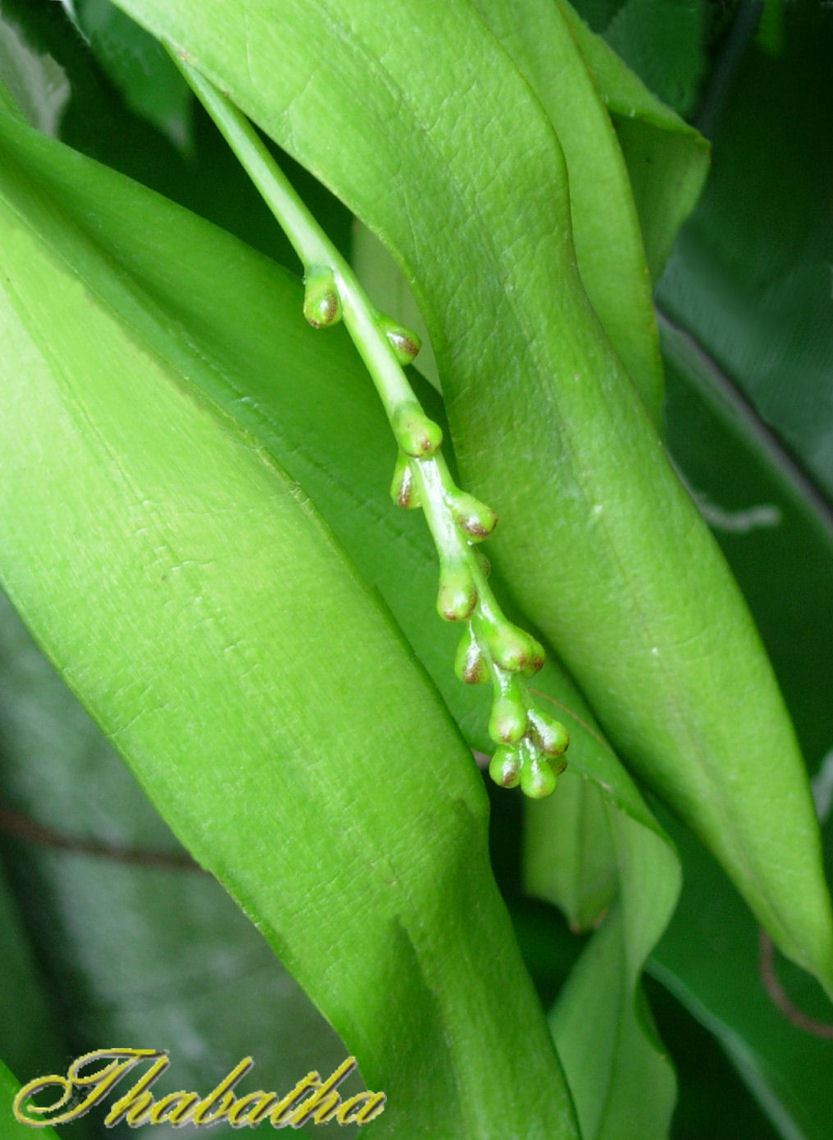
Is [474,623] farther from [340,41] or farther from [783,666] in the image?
[783,666]

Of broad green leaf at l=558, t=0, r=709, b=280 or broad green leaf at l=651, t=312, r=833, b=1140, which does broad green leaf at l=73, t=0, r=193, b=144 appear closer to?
broad green leaf at l=558, t=0, r=709, b=280

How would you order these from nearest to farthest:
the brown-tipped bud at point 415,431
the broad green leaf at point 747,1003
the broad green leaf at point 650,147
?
the brown-tipped bud at point 415,431, the broad green leaf at point 650,147, the broad green leaf at point 747,1003

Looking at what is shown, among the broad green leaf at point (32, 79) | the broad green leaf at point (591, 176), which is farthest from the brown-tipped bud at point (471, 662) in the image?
the broad green leaf at point (32, 79)

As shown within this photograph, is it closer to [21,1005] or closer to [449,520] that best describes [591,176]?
[449,520]

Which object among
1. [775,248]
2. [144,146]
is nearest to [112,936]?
[144,146]

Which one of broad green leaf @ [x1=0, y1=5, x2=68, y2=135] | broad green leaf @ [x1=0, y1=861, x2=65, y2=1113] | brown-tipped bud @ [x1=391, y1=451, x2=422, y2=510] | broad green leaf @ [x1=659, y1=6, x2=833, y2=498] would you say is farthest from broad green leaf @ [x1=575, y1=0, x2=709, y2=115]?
broad green leaf @ [x1=0, y1=861, x2=65, y2=1113]

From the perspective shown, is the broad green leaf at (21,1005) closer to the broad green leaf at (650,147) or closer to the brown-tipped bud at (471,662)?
the brown-tipped bud at (471,662)

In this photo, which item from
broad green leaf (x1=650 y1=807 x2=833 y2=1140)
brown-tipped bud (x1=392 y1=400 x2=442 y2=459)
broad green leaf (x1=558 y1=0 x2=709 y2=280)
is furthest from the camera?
broad green leaf (x1=650 y1=807 x2=833 y2=1140)

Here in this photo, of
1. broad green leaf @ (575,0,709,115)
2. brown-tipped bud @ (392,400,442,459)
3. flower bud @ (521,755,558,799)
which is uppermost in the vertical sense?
broad green leaf @ (575,0,709,115)
